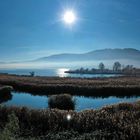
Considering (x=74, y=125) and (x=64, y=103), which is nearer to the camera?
(x=74, y=125)

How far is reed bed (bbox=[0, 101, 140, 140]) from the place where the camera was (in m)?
15.6

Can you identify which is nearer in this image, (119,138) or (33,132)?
(119,138)

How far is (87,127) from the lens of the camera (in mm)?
17203

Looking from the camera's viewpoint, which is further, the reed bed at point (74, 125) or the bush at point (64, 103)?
the bush at point (64, 103)

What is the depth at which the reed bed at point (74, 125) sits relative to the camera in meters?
15.6

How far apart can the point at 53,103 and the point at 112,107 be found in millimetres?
9393

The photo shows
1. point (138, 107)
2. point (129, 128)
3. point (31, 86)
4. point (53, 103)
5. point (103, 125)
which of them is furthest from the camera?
point (31, 86)

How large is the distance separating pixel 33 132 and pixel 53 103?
601 inches

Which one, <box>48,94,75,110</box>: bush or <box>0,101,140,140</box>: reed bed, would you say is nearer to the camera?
<box>0,101,140,140</box>: reed bed

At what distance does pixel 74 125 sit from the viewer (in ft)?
57.9

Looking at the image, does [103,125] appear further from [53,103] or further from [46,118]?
[53,103]

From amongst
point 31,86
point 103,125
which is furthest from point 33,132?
point 31,86

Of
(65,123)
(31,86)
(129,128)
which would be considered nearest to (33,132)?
(65,123)

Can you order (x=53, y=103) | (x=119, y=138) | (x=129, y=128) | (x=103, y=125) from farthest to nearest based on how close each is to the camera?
(x=53, y=103) → (x=103, y=125) → (x=129, y=128) → (x=119, y=138)
